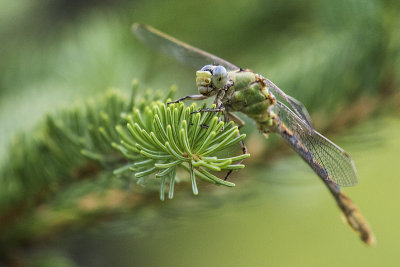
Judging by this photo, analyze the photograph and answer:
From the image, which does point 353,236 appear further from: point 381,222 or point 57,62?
point 57,62

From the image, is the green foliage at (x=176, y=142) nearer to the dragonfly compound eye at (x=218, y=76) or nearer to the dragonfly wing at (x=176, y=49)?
the dragonfly compound eye at (x=218, y=76)

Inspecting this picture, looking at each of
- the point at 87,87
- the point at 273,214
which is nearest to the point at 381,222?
the point at 273,214

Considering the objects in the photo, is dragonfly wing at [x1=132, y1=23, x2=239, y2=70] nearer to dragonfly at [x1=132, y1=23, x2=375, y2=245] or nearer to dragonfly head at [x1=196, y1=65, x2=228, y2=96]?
dragonfly at [x1=132, y1=23, x2=375, y2=245]

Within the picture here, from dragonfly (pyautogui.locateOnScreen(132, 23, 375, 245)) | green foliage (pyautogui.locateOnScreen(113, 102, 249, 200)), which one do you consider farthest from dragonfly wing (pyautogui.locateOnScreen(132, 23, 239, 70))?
green foliage (pyautogui.locateOnScreen(113, 102, 249, 200))

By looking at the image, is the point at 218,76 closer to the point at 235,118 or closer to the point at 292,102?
the point at 235,118

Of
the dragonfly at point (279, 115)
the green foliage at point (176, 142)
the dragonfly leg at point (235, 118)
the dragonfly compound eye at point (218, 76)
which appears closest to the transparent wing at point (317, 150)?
the dragonfly at point (279, 115)

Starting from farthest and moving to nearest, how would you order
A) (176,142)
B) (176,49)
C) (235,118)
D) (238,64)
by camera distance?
(238,64) < (176,49) < (235,118) < (176,142)

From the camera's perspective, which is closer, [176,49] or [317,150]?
[317,150]

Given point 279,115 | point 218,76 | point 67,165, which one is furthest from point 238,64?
point 67,165
